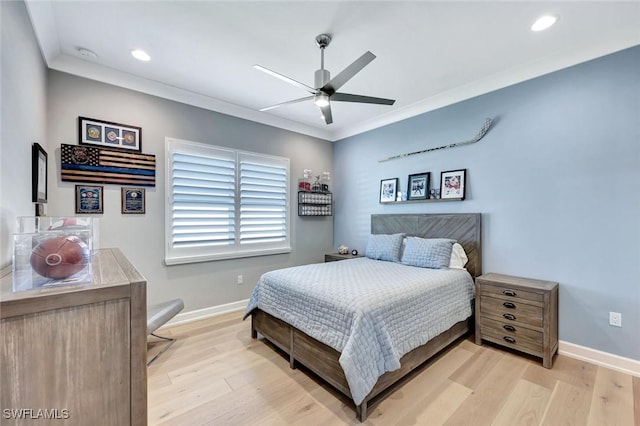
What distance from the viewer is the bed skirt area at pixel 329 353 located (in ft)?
6.31

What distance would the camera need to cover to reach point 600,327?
7.95 feet

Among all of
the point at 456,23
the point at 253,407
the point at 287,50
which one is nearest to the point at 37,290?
the point at 253,407

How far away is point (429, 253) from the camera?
3176mm

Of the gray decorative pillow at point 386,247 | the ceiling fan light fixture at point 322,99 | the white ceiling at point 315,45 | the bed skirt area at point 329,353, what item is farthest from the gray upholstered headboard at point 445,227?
the ceiling fan light fixture at point 322,99

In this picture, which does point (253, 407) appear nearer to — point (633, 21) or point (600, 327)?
point (600, 327)

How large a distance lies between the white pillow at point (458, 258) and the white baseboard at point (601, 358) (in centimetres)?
109

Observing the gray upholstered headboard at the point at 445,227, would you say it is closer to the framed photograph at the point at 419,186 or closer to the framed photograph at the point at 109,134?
the framed photograph at the point at 419,186

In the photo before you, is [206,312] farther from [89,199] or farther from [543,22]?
[543,22]

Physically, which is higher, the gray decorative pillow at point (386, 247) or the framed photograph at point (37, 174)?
the framed photograph at point (37, 174)

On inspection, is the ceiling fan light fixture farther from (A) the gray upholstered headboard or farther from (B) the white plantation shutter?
(A) the gray upholstered headboard

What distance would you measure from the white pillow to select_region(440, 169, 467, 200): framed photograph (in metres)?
0.63

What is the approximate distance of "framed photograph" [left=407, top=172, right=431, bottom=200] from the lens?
12.0 ft

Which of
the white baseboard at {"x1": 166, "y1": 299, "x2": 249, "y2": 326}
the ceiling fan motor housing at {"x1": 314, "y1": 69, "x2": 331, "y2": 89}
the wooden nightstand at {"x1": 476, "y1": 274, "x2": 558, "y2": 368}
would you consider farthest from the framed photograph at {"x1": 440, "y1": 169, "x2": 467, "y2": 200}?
the white baseboard at {"x1": 166, "y1": 299, "x2": 249, "y2": 326}

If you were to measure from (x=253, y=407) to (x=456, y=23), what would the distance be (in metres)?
3.31
